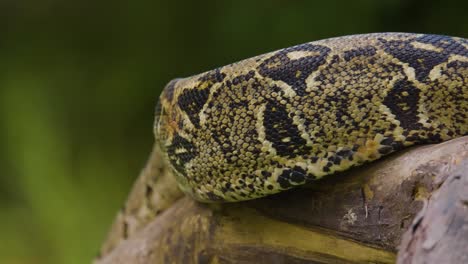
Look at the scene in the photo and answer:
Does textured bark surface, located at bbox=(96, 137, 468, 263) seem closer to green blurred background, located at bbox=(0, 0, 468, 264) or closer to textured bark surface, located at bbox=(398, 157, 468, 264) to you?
textured bark surface, located at bbox=(398, 157, 468, 264)

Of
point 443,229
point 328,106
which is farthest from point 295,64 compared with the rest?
point 443,229

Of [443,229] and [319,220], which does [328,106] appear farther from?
[443,229]

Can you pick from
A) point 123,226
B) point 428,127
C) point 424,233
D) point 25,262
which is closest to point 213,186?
point 428,127

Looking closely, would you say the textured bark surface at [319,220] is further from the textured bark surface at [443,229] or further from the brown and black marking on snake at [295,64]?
the brown and black marking on snake at [295,64]

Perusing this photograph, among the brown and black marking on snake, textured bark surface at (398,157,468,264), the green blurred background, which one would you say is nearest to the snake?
the brown and black marking on snake

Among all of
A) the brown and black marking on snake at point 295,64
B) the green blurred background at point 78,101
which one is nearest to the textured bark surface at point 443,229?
the brown and black marking on snake at point 295,64

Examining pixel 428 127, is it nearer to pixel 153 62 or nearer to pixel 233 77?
pixel 233 77
